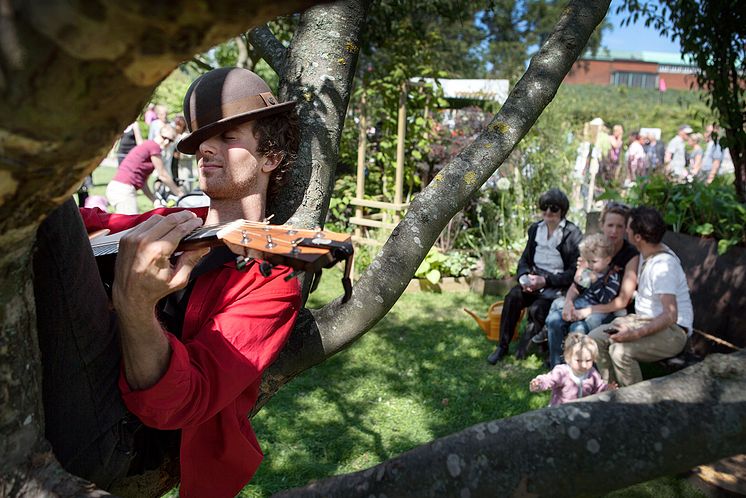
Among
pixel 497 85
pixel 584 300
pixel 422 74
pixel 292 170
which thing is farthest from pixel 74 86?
pixel 497 85

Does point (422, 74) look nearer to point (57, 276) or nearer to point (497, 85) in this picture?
point (497, 85)

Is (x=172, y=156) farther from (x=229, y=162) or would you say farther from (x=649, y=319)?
(x=229, y=162)

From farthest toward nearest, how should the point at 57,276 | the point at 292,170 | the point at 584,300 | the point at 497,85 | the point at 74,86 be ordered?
1. the point at 497,85
2. the point at 584,300
3. the point at 292,170
4. the point at 57,276
5. the point at 74,86

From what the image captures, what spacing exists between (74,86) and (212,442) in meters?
1.19

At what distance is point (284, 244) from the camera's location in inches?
52.3

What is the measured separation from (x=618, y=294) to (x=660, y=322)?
64 cm

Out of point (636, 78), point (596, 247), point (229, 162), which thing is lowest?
point (596, 247)

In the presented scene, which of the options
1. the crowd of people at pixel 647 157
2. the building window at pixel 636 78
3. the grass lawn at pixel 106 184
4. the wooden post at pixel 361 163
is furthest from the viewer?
the building window at pixel 636 78

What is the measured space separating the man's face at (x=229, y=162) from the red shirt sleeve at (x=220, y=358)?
0.32 meters

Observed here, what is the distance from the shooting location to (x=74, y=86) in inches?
31.9

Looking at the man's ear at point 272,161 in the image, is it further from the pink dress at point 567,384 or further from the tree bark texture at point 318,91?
the pink dress at point 567,384

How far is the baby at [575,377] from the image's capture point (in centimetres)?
459

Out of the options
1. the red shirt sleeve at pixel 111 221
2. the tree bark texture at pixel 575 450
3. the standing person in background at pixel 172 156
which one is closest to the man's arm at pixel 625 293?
the red shirt sleeve at pixel 111 221

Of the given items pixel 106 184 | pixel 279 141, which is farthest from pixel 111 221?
pixel 106 184
